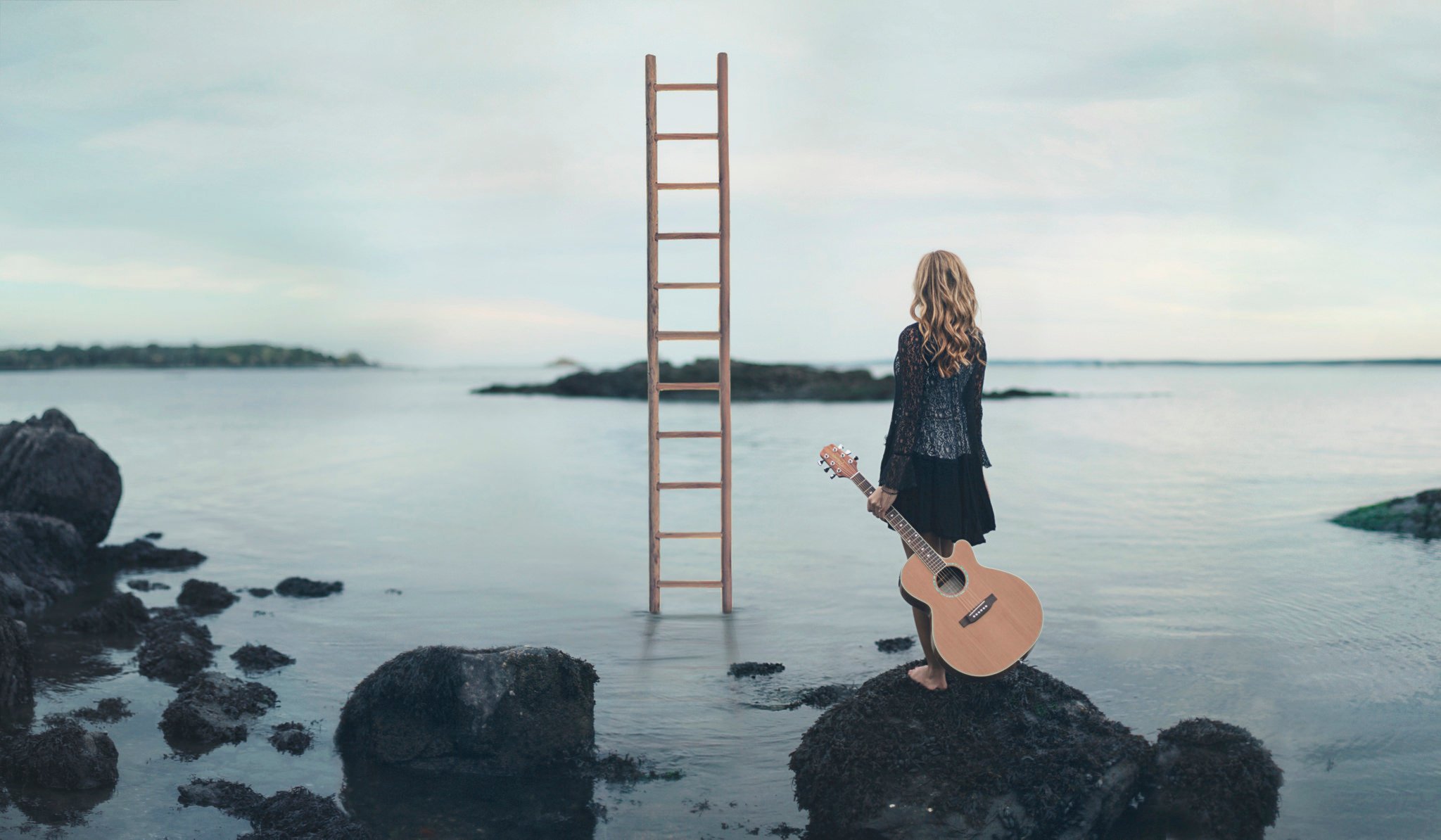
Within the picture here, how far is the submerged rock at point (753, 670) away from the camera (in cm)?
688

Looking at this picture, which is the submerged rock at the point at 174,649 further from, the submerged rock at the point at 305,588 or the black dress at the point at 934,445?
the black dress at the point at 934,445

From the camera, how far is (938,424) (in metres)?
4.75

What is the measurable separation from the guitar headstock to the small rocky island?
1821 inches

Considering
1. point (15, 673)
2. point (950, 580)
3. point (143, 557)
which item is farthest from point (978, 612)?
point (143, 557)

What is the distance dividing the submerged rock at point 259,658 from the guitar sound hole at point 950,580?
490 cm

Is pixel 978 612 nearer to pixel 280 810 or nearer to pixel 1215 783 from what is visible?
pixel 1215 783

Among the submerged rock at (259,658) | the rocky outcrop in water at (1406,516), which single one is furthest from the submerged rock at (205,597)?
the rocky outcrop in water at (1406,516)

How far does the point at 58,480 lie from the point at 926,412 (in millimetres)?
10264

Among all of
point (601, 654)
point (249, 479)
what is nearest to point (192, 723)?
point (601, 654)

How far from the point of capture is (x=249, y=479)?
801 inches

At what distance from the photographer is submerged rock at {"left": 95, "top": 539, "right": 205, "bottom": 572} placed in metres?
11.1

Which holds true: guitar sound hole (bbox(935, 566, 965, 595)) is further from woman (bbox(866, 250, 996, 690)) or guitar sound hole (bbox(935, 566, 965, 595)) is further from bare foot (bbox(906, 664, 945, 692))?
bare foot (bbox(906, 664, 945, 692))

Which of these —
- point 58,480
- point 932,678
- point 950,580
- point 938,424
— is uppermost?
point 938,424

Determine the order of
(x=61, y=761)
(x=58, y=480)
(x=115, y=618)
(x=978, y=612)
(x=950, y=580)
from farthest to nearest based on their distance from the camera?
(x=58, y=480) < (x=115, y=618) < (x=61, y=761) < (x=950, y=580) < (x=978, y=612)
